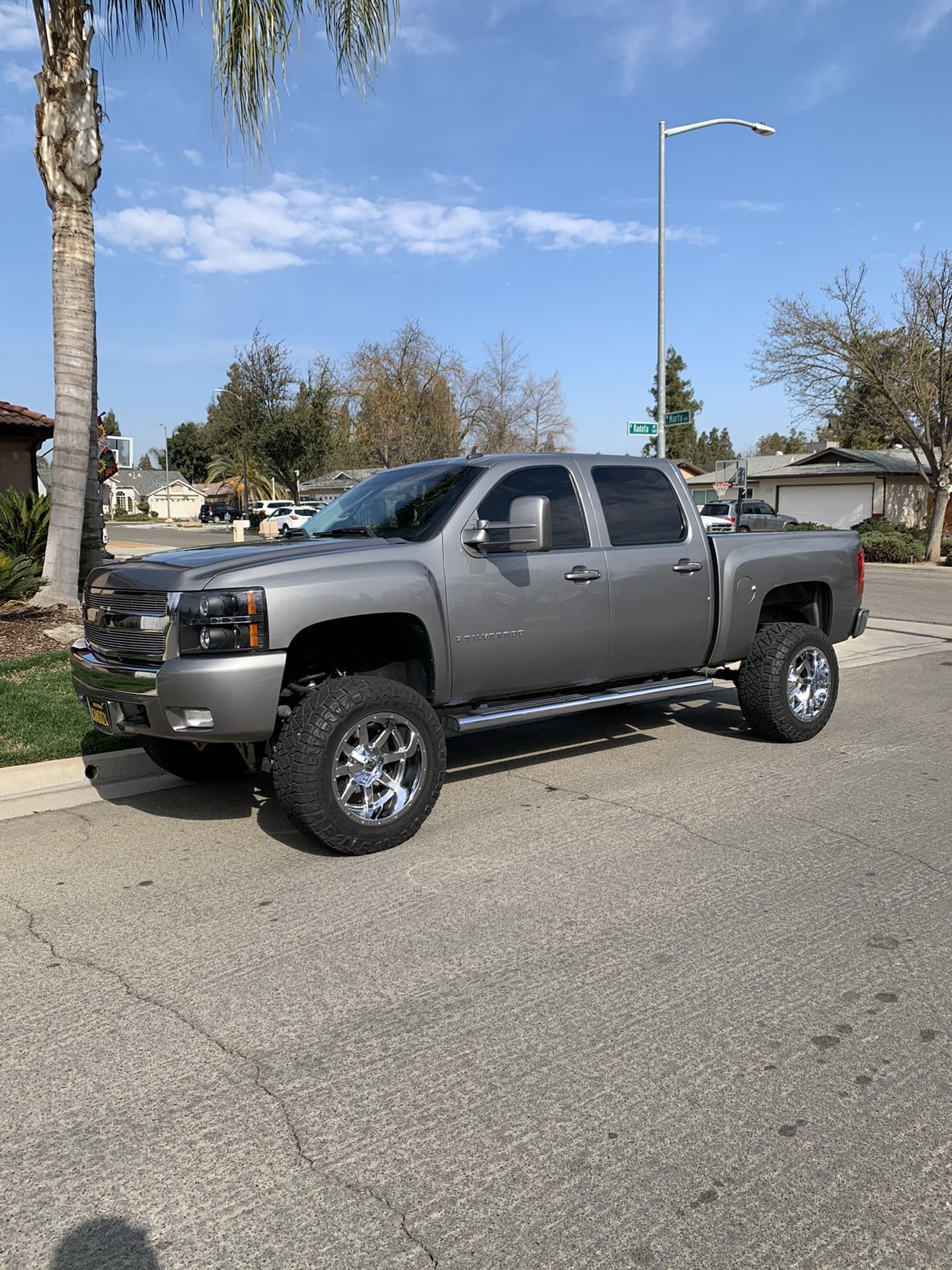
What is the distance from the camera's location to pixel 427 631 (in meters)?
5.34

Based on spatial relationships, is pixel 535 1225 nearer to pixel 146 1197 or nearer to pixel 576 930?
pixel 146 1197

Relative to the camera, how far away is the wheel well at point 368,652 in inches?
209

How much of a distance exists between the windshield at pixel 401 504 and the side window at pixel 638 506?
3.20 feet

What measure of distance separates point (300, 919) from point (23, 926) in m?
1.16

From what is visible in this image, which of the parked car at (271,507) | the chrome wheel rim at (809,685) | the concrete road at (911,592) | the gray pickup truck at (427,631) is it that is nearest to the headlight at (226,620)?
the gray pickup truck at (427,631)

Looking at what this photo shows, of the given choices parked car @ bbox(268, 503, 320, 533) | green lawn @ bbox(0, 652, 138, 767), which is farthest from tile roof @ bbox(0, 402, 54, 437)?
parked car @ bbox(268, 503, 320, 533)

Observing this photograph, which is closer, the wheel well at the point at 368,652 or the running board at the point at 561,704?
the wheel well at the point at 368,652

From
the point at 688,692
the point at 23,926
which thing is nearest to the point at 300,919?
the point at 23,926

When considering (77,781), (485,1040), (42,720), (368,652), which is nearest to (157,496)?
A: (42,720)

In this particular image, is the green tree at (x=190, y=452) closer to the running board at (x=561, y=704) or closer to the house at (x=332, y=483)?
the house at (x=332, y=483)

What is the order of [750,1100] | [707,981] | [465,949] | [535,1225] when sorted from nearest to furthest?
[535,1225], [750,1100], [707,981], [465,949]

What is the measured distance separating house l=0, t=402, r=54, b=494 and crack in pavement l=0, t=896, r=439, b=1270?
1652 centimetres

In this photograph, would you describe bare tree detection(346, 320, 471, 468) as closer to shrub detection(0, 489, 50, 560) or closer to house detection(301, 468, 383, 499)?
house detection(301, 468, 383, 499)

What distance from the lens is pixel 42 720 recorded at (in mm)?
7258
